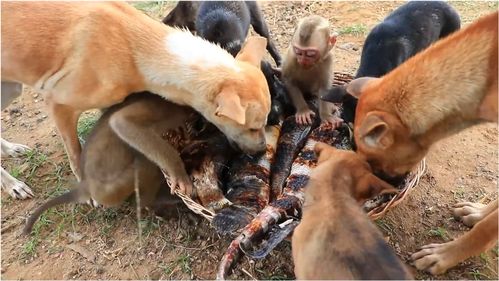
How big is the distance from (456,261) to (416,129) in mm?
1039

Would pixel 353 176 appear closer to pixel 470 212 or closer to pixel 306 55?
pixel 470 212

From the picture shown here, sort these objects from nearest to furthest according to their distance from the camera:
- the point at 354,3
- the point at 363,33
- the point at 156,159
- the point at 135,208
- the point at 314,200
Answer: the point at 314,200 → the point at 156,159 → the point at 135,208 → the point at 363,33 → the point at 354,3

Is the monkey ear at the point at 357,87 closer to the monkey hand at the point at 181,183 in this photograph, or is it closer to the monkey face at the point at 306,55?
the monkey face at the point at 306,55

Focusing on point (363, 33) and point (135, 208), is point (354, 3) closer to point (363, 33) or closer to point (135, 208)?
point (363, 33)

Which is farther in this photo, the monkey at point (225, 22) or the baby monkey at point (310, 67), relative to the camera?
the monkey at point (225, 22)

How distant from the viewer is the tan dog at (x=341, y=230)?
291 cm

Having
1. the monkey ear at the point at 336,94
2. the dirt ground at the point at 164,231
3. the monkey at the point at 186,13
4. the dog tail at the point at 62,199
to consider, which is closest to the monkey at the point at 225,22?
the monkey at the point at 186,13

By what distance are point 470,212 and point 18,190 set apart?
12.3 feet

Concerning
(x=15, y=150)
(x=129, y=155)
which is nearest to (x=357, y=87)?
(x=129, y=155)

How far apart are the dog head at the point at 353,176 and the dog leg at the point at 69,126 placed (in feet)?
7.03

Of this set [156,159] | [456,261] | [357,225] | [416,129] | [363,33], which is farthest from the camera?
[363,33]

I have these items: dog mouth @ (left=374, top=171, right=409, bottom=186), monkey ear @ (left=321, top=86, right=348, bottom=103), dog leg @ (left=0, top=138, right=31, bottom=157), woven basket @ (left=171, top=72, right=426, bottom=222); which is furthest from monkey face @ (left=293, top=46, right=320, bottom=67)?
dog leg @ (left=0, top=138, right=31, bottom=157)

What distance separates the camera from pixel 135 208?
15.4ft

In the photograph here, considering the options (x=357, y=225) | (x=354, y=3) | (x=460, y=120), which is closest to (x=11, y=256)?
(x=357, y=225)
